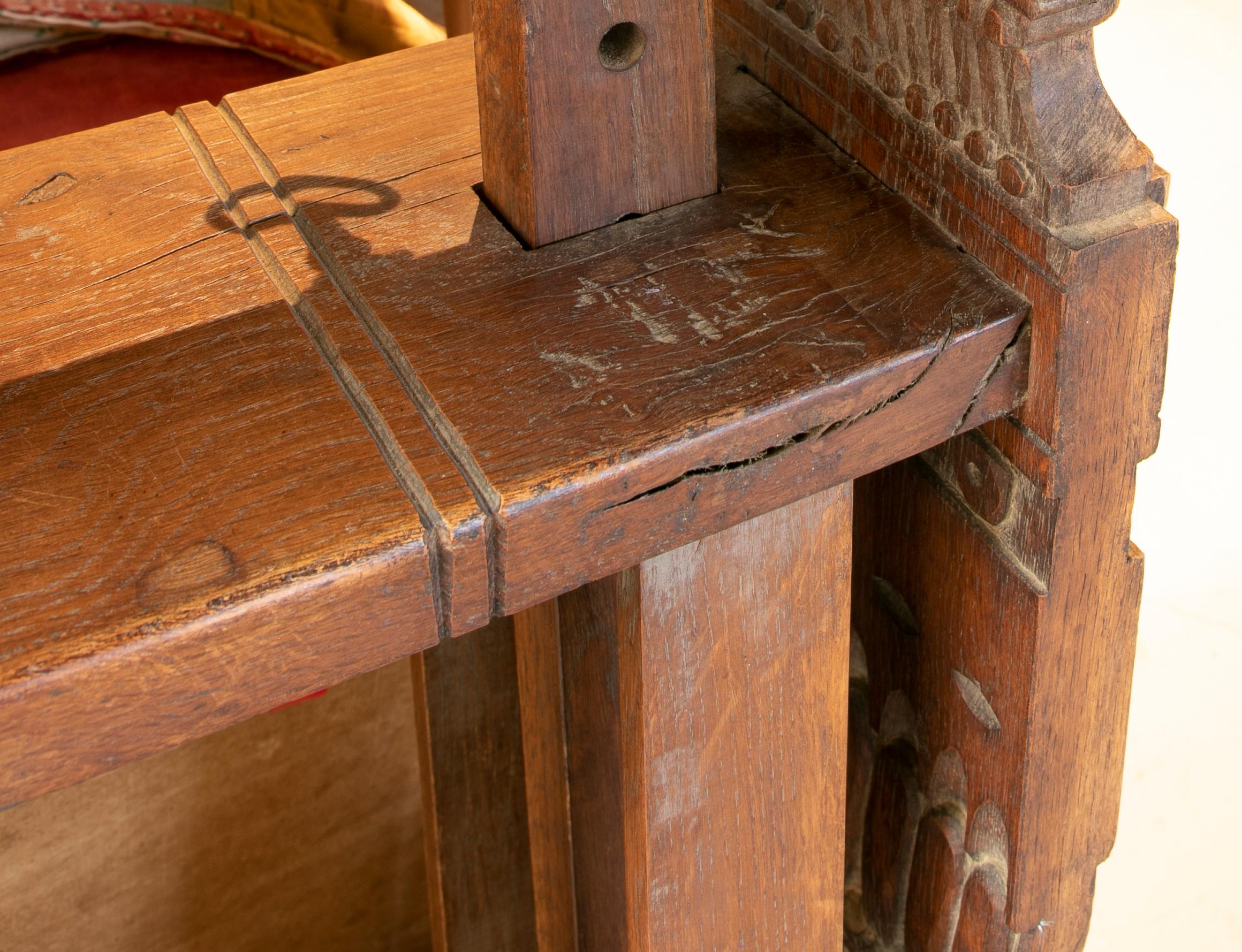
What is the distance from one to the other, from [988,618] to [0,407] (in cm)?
54

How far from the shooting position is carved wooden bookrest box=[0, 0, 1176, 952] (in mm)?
580

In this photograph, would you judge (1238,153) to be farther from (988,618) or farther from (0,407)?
(0,407)

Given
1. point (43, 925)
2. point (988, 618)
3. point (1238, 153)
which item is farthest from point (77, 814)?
point (1238, 153)

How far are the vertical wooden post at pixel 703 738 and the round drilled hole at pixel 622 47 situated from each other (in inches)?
9.3

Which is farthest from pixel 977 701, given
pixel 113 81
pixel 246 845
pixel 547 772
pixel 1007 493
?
pixel 113 81

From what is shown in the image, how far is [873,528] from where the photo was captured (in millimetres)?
933

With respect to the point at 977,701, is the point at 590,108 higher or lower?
higher

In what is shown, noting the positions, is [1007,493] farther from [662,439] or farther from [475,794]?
[475,794]

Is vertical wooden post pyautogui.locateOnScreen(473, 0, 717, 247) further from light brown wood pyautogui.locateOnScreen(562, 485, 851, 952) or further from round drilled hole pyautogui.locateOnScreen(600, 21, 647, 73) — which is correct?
light brown wood pyautogui.locateOnScreen(562, 485, 851, 952)

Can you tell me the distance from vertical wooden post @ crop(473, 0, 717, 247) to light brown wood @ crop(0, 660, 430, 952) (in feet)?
2.77

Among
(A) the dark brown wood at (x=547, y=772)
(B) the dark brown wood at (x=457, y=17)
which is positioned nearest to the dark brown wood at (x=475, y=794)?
(A) the dark brown wood at (x=547, y=772)

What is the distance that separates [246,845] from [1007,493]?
A: 985 millimetres

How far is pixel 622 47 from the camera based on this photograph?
70 centimetres

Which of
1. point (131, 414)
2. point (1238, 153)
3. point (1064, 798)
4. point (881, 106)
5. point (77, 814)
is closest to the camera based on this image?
point (131, 414)
